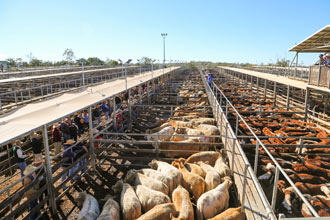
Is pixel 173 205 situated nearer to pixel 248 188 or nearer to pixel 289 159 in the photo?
pixel 248 188

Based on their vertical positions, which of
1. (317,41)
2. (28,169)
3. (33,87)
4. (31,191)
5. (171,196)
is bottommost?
(171,196)

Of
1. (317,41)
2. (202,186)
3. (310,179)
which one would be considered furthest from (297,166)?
(317,41)

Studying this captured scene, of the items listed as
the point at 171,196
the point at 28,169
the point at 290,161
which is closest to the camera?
the point at 28,169

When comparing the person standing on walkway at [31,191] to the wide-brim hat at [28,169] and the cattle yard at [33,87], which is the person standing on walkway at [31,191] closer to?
the wide-brim hat at [28,169]

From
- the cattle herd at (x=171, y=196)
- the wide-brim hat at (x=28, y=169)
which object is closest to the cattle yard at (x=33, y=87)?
the wide-brim hat at (x=28, y=169)

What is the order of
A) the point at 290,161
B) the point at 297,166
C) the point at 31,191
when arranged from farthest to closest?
the point at 290,161, the point at 297,166, the point at 31,191

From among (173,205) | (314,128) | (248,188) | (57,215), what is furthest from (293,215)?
(314,128)

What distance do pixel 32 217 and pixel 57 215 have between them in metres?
0.63

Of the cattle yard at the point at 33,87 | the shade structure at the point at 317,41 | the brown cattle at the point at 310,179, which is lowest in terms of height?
the brown cattle at the point at 310,179

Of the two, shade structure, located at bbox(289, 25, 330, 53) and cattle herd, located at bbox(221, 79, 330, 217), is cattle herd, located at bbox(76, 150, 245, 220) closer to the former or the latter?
cattle herd, located at bbox(221, 79, 330, 217)

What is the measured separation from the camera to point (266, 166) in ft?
26.3

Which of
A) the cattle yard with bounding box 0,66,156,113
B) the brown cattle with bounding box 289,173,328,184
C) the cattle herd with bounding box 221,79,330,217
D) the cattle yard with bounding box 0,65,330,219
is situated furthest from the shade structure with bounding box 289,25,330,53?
the cattle yard with bounding box 0,66,156,113

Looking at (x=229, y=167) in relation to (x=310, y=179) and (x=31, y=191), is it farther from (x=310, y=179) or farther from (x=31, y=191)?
(x=31, y=191)

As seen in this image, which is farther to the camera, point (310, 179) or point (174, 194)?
point (310, 179)
